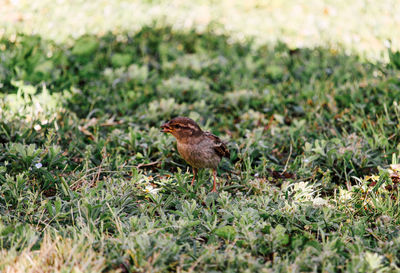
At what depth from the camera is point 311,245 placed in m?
4.03

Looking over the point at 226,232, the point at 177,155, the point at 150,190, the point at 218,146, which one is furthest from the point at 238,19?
the point at 226,232

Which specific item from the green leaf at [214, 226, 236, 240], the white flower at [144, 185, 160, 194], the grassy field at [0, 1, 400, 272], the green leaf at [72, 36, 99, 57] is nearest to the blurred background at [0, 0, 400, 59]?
the grassy field at [0, 1, 400, 272]

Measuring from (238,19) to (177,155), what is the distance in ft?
17.8

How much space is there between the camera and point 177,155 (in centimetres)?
588

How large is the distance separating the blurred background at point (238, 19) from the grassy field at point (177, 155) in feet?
0.24

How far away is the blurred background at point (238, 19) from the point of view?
9234 millimetres

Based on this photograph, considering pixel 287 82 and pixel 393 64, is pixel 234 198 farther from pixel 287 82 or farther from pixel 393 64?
pixel 393 64

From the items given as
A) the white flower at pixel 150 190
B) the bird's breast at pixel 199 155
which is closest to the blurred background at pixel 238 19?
the bird's breast at pixel 199 155

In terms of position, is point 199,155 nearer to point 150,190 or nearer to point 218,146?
point 218,146

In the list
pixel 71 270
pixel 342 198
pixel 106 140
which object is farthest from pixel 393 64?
pixel 71 270

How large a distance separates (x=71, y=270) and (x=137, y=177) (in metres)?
1.61

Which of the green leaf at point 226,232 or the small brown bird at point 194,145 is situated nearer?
the green leaf at point 226,232

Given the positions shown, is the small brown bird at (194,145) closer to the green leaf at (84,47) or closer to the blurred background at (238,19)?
the green leaf at (84,47)

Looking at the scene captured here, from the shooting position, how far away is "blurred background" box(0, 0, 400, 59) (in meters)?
9.23
